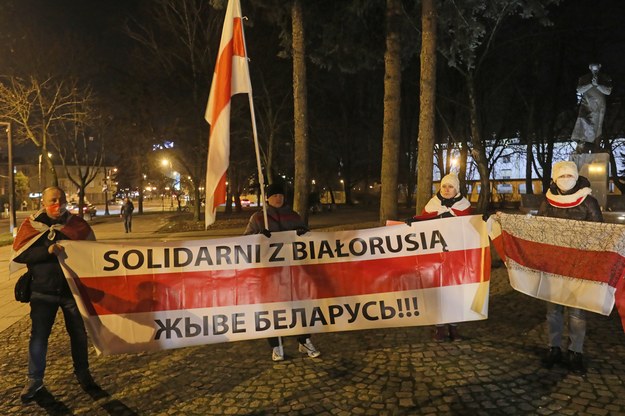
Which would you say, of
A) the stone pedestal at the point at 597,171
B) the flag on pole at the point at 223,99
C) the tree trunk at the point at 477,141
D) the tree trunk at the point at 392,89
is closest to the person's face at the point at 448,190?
the flag on pole at the point at 223,99

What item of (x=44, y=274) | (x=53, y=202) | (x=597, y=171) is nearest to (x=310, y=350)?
(x=44, y=274)

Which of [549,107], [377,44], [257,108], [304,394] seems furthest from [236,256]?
Result: [549,107]

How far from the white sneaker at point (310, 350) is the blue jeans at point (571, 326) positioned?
7.69 ft

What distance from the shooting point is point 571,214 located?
15.6 feet

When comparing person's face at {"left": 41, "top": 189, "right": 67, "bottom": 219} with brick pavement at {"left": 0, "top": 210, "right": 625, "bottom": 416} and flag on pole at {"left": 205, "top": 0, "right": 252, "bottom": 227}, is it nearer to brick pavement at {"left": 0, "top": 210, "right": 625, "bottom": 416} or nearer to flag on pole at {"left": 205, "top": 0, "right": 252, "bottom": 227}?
flag on pole at {"left": 205, "top": 0, "right": 252, "bottom": 227}

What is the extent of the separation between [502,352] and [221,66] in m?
4.27

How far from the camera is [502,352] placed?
17.5 ft

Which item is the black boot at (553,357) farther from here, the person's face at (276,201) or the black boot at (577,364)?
the person's face at (276,201)

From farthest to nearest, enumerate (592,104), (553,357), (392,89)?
(592,104) < (392,89) < (553,357)

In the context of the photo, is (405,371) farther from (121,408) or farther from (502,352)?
(121,408)

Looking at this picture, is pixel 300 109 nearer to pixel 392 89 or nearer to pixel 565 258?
pixel 392 89

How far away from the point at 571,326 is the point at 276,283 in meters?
2.86

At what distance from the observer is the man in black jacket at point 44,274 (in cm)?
436

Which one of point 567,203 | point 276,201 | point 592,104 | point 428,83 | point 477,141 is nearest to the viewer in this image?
point 567,203
